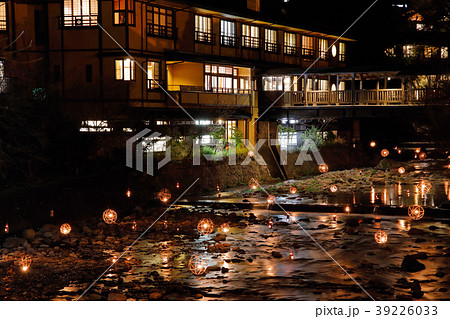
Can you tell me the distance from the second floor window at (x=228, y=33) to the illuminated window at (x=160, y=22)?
5.38m

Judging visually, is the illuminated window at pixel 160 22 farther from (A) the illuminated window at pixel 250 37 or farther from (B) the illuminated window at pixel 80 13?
(A) the illuminated window at pixel 250 37

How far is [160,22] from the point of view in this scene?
35219mm

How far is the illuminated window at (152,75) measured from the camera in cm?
3450

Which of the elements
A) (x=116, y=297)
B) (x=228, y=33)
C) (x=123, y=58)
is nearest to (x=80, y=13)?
(x=123, y=58)

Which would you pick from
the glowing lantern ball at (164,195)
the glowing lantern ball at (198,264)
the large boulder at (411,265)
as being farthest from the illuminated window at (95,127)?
the large boulder at (411,265)

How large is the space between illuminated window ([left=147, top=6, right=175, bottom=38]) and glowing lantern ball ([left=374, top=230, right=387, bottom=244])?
19388mm

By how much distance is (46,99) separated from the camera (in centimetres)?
2630

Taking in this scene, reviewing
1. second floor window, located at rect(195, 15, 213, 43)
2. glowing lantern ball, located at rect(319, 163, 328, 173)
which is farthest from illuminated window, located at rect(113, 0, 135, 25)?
glowing lantern ball, located at rect(319, 163, 328, 173)

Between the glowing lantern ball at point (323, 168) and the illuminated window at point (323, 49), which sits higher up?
the illuminated window at point (323, 49)

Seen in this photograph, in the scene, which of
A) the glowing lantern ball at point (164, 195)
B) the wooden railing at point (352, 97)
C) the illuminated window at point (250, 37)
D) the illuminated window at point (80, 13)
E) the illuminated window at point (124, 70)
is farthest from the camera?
the illuminated window at point (250, 37)

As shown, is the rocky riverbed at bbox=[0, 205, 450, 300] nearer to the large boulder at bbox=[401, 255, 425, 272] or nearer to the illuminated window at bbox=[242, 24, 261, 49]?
the large boulder at bbox=[401, 255, 425, 272]

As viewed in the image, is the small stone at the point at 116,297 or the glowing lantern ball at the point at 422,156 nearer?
the small stone at the point at 116,297

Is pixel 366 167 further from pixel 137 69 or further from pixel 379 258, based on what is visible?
pixel 379 258

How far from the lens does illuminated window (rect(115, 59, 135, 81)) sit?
3334cm
